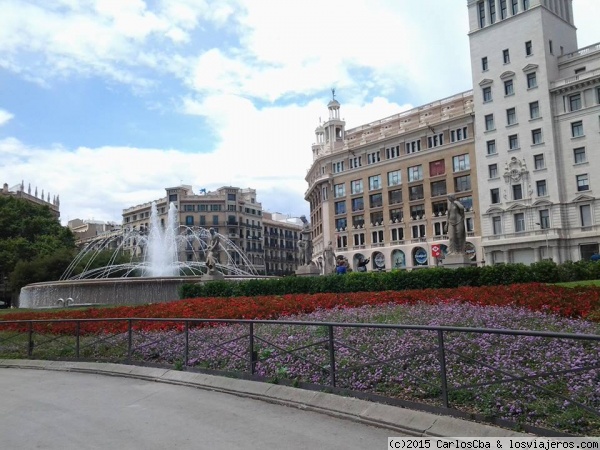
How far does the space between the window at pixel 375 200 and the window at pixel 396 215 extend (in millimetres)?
2193

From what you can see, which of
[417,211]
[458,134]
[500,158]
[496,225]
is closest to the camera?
[500,158]

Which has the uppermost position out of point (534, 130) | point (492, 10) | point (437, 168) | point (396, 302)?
point (492, 10)

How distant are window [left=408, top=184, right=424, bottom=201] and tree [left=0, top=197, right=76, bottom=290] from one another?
40.5 m

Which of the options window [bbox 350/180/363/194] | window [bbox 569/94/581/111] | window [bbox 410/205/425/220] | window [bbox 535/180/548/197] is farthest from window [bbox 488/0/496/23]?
window [bbox 350/180/363/194]

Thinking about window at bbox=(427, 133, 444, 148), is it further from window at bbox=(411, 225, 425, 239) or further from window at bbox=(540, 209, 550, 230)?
window at bbox=(540, 209, 550, 230)

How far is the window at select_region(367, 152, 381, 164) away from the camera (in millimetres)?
73875

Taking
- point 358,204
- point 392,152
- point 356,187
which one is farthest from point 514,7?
point 358,204

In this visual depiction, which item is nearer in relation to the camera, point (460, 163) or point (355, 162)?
point (460, 163)

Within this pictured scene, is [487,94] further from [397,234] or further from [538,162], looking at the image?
[397,234]

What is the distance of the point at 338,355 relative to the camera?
23.5 ft

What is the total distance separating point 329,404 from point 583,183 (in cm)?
5358

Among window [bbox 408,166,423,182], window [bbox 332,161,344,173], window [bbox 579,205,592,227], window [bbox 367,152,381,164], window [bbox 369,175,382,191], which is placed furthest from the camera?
window [bbox 332,161,344,173]

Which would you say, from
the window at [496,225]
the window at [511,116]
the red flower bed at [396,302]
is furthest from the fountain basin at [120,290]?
the window at [511,116]

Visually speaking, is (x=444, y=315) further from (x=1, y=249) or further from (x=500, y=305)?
(x=1, y=249)
